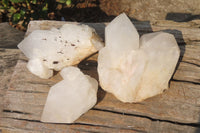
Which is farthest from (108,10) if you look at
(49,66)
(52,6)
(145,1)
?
(49,66)

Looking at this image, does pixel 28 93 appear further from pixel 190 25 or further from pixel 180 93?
pixel 190 25

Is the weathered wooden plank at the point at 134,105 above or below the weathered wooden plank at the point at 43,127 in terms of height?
above

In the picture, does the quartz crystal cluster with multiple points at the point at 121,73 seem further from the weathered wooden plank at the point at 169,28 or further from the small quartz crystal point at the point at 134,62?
the weathered wooden plank at the point at 169,28

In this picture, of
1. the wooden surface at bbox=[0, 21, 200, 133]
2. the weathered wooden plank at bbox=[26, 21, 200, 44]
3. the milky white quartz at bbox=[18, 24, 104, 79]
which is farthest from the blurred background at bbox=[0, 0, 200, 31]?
the milky white quartz at bbox=[18, 24, 104, 79]

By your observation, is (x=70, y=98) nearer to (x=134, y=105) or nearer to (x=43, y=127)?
(x=43, y=127)

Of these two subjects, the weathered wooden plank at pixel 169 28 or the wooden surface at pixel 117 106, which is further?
the weathered wooden plank at pixel 169 28

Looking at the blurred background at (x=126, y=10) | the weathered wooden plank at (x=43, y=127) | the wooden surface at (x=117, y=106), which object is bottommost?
the weathered wooden plank at (x=43, y=127)

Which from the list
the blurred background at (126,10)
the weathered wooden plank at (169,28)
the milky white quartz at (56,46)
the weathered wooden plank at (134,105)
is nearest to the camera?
the weathered wooden plank at (134,105)

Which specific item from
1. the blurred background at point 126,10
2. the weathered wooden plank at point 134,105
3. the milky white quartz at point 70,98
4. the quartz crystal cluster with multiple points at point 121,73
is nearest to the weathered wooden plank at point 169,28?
the weathered wooden plank at point 134,105
